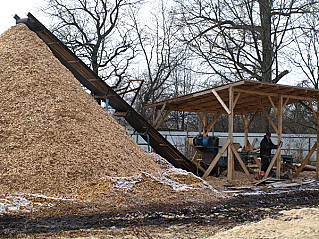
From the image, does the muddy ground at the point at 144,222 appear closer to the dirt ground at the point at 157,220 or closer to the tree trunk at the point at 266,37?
the dirt ground at the point at 157,220

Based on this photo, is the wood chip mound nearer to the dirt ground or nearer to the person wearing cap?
the dirt ground

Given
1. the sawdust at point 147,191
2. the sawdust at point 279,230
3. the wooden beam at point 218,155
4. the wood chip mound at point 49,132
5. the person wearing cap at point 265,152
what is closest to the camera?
the sawdust at point 279,230

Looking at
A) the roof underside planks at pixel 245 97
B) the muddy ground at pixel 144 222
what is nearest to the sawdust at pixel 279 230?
the muddy ground at pixel 144 222

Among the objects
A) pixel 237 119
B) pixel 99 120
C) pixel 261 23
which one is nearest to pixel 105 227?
pixel 99 120

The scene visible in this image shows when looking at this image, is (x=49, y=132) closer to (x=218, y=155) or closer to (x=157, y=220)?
(x=157, y=220)

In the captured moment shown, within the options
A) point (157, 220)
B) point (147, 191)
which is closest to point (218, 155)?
point (147, 191)

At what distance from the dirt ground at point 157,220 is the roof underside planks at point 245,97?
13.4 ft

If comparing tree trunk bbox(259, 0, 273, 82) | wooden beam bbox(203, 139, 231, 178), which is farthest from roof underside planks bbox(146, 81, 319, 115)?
tree trunk bbox(259, 0, 273, 82)

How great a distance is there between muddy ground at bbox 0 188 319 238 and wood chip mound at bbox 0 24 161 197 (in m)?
1.41

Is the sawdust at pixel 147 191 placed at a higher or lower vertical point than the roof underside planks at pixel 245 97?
lower

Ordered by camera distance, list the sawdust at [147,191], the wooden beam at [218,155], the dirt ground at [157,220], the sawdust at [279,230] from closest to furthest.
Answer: the sawdust at [279,230]
the dirt ground at [157,220]
the sawdust at [147,191]
the wooden beam at [218,155]

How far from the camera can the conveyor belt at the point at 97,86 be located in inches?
430

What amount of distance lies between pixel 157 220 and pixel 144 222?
0.86 ft

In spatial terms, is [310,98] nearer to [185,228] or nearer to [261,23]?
[261,23]
